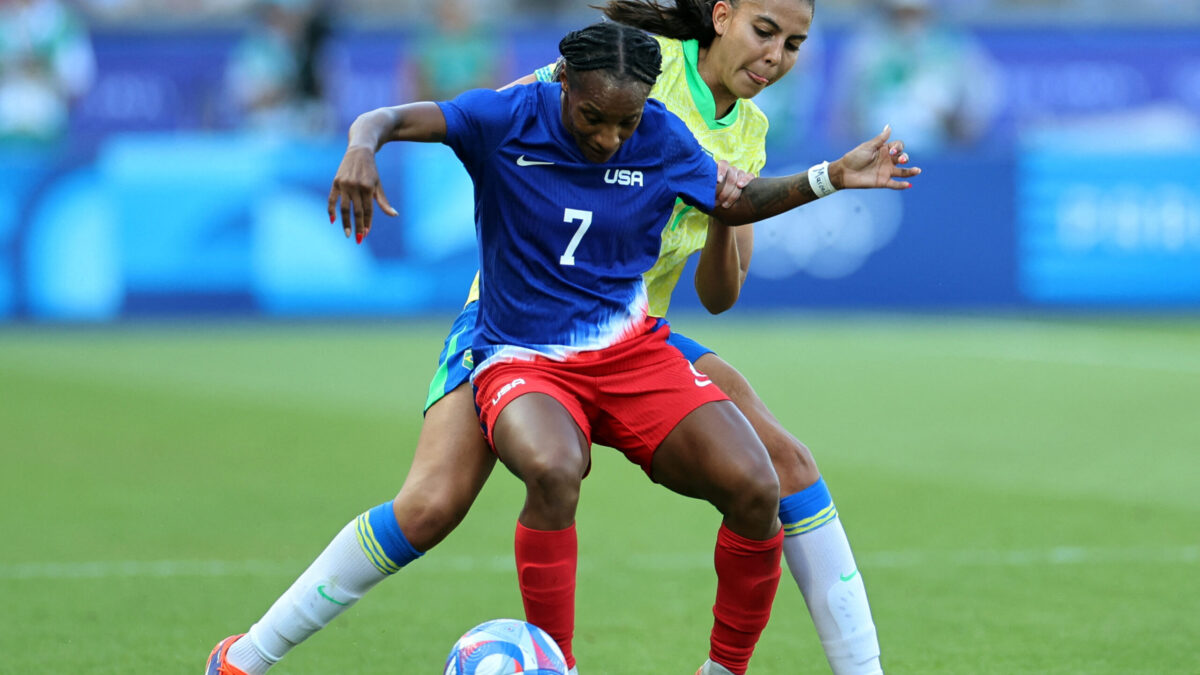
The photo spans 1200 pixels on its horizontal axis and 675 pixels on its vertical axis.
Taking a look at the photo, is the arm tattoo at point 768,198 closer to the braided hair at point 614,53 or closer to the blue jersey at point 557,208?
the blue jersey at point 557,208

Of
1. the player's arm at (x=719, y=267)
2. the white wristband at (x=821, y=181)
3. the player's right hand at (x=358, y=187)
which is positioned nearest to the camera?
the player's right hand at (x=358, y=187)

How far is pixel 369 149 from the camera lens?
429 cm

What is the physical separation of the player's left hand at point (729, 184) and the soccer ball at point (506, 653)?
4.15 ft

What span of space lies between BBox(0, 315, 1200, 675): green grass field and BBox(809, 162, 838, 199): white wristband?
64.7 inches

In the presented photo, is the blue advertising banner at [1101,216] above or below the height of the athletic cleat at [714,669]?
above

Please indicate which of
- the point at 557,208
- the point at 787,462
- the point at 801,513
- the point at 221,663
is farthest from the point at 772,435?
the point at 221,663

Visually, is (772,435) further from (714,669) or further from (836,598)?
(714,669)

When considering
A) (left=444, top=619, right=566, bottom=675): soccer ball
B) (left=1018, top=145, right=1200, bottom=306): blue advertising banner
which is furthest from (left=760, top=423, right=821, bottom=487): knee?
(left=1018, top=145, right=1200, bottom=306): blue advertising banner

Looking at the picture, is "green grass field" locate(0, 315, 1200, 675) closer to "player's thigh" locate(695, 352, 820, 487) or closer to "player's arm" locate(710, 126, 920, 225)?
"player's thigh" locate(695, 352, 820, 487)

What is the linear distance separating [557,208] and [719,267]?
660 mm

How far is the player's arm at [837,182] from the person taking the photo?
177 inches

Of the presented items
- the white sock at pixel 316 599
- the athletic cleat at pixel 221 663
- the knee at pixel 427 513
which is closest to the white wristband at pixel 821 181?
the knee at pixel 427 513

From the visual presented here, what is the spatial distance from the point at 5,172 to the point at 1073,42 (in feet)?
38.3

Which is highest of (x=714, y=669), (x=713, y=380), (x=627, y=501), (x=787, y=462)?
(x=713, y=380)
